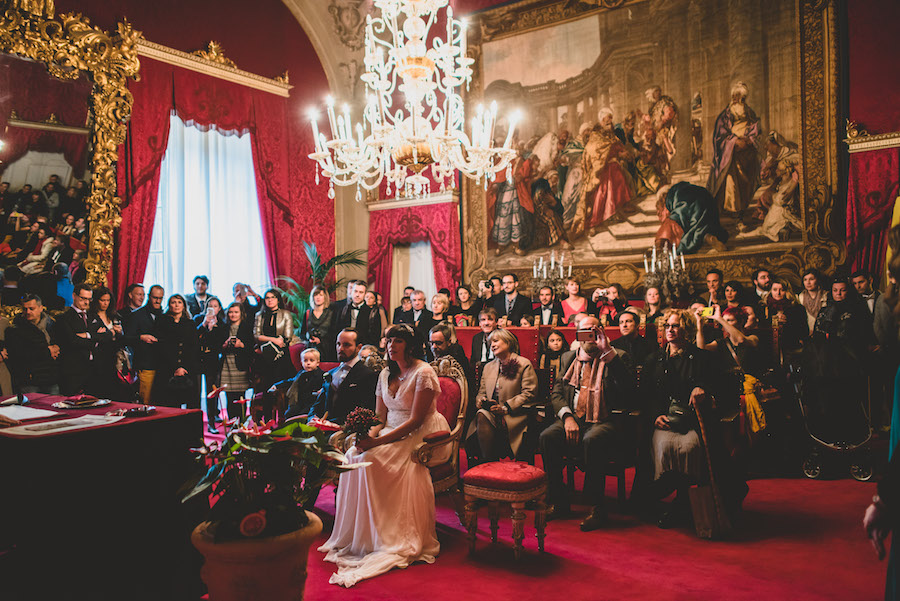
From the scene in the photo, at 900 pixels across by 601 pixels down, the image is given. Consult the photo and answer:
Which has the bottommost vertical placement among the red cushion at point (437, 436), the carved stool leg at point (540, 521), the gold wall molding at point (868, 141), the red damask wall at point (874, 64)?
the carved stool leg at point (540, 521)

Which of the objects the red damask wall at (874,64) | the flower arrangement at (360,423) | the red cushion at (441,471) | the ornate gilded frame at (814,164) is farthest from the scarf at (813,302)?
the flower arrangement at (360,423)

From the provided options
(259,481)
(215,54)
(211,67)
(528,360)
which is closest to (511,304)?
(528,360)

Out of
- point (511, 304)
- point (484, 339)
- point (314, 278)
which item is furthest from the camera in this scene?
point (314, 278)

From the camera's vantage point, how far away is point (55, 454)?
115 inches

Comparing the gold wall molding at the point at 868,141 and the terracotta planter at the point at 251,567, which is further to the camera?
the gold wall molding at the point at 868,141

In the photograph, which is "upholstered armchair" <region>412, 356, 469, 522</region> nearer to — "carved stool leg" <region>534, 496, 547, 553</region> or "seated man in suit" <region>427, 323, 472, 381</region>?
"carved stool leg" <region>534, 496, 547, 553</region>

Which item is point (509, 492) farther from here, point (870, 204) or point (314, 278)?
point (314, 278)

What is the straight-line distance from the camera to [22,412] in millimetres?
3475

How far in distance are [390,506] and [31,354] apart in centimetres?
392

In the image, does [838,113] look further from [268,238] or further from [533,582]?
[268,238]

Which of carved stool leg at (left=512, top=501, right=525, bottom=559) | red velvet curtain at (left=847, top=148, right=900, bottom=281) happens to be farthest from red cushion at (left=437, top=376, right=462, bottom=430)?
red velvet curtain at (left=847, top=148, right=900, bottom=281)

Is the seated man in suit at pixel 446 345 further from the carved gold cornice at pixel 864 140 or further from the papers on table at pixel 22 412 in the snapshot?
the carved gold cornice at pixel 864 140

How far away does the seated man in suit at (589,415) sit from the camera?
15.7ft

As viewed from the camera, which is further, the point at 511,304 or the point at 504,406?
the point at 511,304
